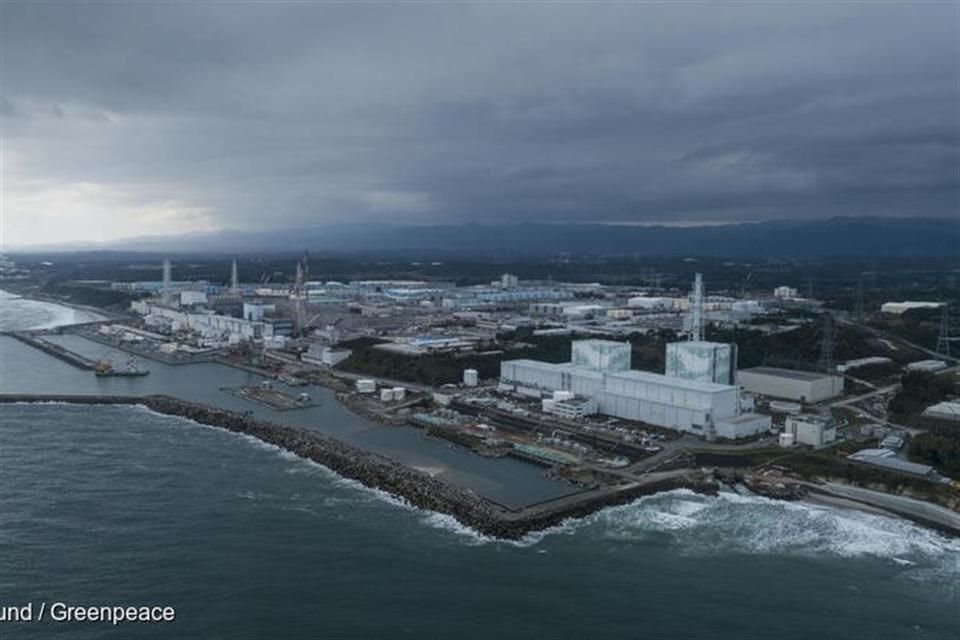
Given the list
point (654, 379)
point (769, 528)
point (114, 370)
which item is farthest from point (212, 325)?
point (769, 528)

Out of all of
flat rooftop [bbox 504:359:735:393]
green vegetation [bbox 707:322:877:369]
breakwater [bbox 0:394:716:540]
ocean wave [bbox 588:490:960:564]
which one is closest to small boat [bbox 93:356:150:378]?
breakwater [bbox 0:394:716:540]

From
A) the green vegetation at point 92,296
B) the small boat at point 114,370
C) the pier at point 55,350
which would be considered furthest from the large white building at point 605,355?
the green vegetation at point 92,296

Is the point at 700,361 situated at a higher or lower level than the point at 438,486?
higher

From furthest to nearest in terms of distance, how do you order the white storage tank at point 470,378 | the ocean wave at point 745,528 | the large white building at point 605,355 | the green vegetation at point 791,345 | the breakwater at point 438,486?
the green vegetation at point 791,345 < the white storage tank at point 470,378 < the large white building at point 605,355 < the breakwater at point 438,486 < the ocean wave at point 745,528

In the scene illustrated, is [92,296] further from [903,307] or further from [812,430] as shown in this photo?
[903,307]

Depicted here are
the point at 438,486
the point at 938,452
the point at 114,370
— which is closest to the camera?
the point at 438,486

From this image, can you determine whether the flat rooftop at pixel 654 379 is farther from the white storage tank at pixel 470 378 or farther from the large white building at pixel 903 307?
the large white building at pixel 903 307
